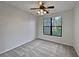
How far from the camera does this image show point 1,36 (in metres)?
3.33

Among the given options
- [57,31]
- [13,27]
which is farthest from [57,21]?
[13,27]

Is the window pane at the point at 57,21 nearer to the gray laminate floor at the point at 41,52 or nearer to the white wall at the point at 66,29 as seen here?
the white wall at the point at 66,29

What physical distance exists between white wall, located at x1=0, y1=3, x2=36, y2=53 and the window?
150 centimetres

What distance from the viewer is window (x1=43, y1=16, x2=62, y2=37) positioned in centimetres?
544

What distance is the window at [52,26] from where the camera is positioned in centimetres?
544

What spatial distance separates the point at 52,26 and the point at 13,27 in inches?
123

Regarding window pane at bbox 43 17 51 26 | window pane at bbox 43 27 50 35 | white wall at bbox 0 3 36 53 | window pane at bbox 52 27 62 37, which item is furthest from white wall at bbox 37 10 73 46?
white wall at bbox 0 3 36 53

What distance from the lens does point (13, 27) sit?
4023mm

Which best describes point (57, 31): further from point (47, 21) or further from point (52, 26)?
point (47, 21)

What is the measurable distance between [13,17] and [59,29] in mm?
3307

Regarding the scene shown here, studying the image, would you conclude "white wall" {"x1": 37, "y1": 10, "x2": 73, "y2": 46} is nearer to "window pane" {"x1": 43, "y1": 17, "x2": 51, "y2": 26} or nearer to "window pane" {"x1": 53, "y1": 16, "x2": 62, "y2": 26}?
"window pane" {"x1": 53, "y1": 16, "x2": 62, "y2": 26}

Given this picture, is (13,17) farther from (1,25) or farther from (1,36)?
(1,36)

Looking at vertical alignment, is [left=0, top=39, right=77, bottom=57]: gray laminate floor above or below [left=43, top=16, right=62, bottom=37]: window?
below

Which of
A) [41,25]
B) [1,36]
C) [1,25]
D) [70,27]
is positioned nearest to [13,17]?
[1,25]
